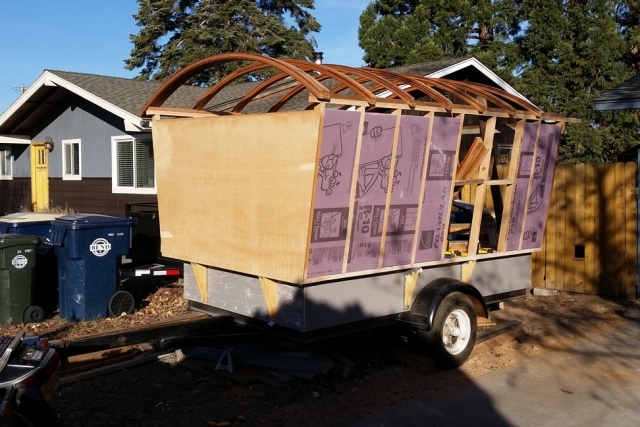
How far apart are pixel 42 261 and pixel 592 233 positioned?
784 cm

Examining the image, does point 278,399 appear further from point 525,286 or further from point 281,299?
point 525,286

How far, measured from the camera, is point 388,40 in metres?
25.5

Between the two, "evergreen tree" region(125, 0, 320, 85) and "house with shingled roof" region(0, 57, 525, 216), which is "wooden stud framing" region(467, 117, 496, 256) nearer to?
"house with shingled roof" region(0, 57, 525, 216)

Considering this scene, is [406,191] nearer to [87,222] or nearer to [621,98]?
[87,222]

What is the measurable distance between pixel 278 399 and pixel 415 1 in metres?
23.0

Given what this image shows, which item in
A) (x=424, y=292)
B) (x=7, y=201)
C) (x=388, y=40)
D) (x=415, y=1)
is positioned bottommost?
(x=7, y=201)

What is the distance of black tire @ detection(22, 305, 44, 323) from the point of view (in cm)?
891

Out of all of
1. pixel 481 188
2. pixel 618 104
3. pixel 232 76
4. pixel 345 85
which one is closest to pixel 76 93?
pixel 232 76

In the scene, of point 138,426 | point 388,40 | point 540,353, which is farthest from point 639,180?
point 388,40

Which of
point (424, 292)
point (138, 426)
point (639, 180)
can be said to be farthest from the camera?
point (639, 180)

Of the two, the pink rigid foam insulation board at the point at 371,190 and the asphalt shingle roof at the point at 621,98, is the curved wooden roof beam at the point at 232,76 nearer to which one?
the pink rigid foam insulation board at the point at 371,190

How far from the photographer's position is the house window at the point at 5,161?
21.3m

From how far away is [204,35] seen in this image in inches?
1193

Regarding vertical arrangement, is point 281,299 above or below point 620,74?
below
